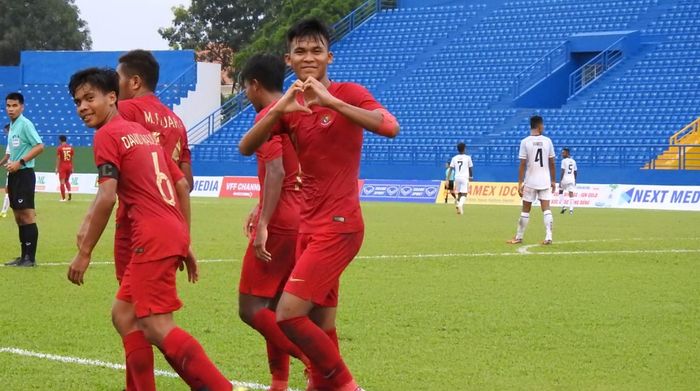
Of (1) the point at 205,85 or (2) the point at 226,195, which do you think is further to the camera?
(1) the point at 205,85

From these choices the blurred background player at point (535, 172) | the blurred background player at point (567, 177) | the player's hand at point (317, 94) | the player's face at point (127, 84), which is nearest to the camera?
the player's hand at point (317, 94)

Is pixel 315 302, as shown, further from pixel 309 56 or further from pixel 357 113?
pixel 309 56

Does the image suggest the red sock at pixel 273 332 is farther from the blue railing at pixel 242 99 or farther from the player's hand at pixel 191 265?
the blue railing at pixel 242 99

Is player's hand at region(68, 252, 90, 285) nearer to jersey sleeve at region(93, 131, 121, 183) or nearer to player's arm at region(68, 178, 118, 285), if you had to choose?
player's arm at region(68, 178, 118, 285)

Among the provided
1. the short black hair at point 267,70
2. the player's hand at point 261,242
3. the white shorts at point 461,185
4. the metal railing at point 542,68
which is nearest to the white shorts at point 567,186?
the white shorts at point 461,185

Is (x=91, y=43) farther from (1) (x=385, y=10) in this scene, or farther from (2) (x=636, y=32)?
(2) (x=636, y=32)

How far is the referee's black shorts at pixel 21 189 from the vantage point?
14672 millimetres

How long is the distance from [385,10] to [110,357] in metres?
50.0

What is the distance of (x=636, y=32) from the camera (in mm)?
47156

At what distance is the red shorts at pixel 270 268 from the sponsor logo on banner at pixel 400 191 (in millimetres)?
32164

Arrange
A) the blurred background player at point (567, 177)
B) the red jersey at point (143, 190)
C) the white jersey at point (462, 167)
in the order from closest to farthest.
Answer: the red jersey at point (143, 190)
the white jersey at point (462, 167)
the blurred background player at point (567, 177)

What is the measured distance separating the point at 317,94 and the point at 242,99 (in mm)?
49641

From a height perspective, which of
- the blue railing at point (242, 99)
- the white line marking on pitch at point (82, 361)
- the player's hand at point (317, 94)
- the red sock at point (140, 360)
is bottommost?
the white line marking on pitch at point (82, 361)

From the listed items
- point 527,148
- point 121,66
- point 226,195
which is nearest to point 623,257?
point 527,148
